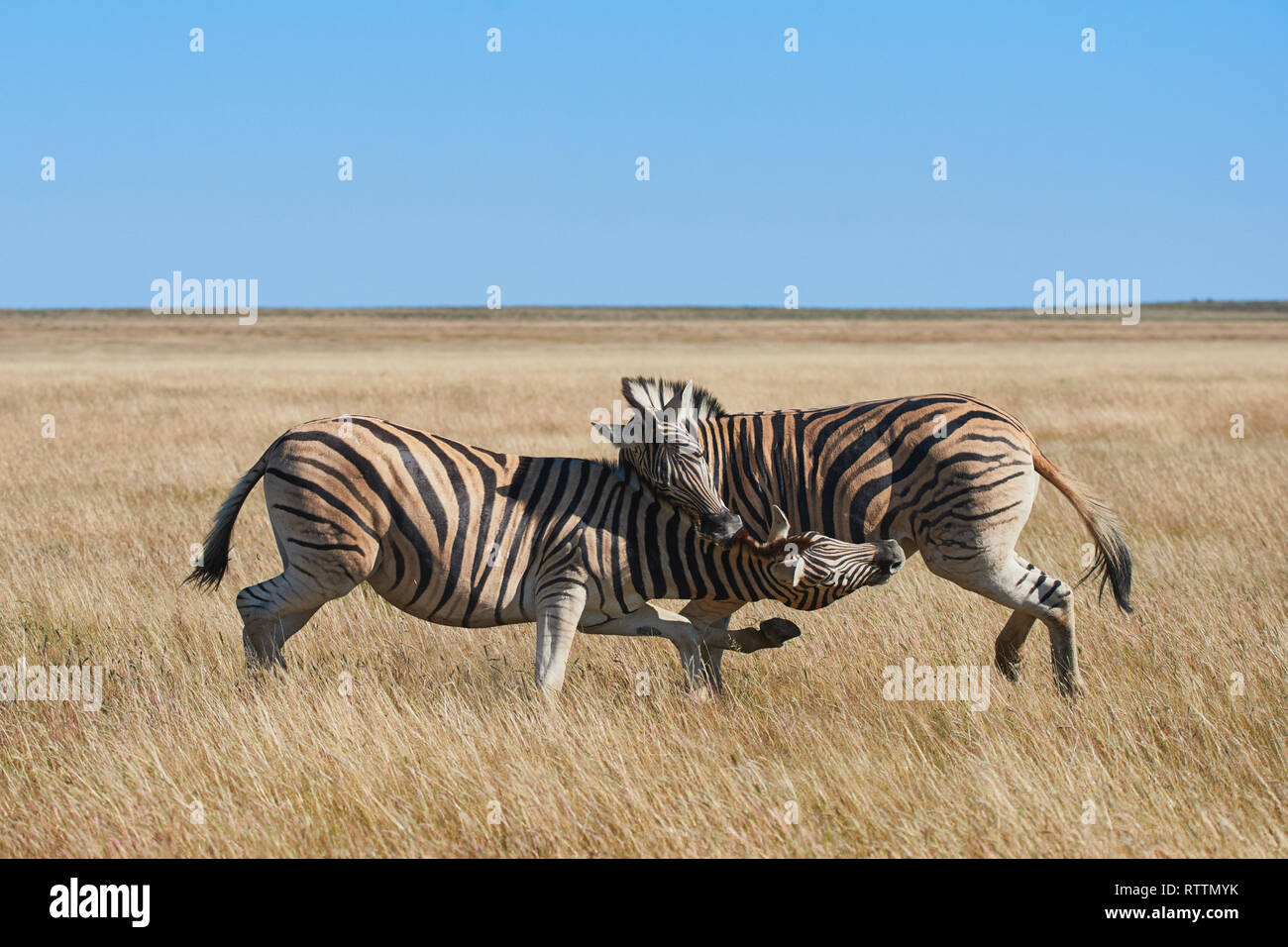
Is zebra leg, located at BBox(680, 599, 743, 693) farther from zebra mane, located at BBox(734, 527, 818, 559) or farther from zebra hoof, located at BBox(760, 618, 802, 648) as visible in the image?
zebra mane, located at BBox(734, 527, 818, 559)

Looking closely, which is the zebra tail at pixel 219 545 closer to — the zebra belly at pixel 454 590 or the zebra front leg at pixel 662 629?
the zebra belly at pixel 454 590

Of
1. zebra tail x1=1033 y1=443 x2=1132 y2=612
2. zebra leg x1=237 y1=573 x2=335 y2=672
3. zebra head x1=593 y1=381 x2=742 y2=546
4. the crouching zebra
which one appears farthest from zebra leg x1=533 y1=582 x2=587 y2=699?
zebra tail x1=1033 y1=443 x2=1132 y2=612

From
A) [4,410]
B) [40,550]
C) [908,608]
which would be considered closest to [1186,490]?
[908,608]

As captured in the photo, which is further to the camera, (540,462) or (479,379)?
(479,379)

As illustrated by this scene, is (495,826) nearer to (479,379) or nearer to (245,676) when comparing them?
(245,676)

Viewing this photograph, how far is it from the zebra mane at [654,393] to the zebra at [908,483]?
0.05ft

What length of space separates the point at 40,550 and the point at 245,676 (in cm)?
459

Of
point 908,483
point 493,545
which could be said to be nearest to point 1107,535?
point 908,483

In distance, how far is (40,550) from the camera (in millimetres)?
9375

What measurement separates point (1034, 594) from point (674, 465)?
77.9 inches

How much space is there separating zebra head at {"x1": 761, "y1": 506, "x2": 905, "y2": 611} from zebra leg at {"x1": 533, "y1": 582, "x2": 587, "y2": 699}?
35.0 inches

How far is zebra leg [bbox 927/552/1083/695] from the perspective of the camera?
Answer: 5.64m

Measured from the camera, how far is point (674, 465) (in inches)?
202
